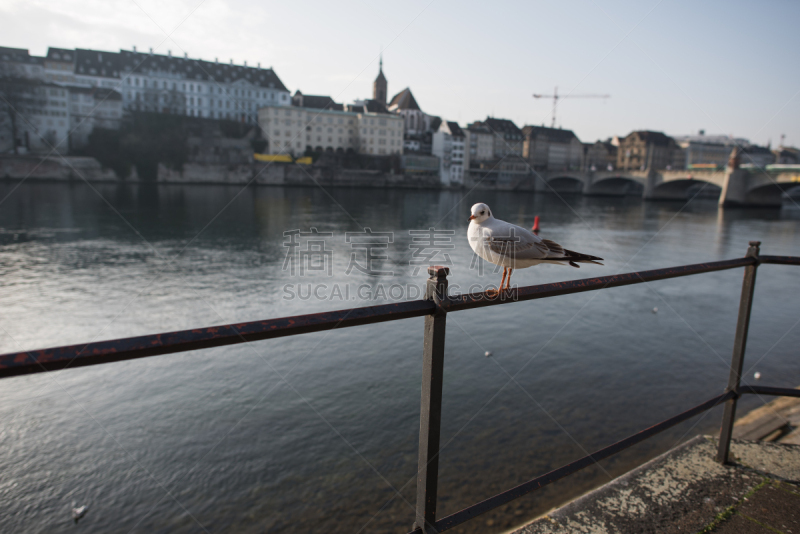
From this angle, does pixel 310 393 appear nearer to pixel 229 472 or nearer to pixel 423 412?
pixel 229 472

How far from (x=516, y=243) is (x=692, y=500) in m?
1.84

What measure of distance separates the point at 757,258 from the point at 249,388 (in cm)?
793

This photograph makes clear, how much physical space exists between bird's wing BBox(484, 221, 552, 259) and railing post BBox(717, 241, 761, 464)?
124 centimetres

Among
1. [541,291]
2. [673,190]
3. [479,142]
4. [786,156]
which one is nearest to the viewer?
[541,291]

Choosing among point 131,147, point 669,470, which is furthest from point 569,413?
point 131,147

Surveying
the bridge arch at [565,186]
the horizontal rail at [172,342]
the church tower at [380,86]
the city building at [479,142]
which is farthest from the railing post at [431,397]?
the church tower at [380,86]

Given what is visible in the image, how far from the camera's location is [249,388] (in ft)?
29.0

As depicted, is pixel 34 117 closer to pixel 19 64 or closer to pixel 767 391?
pixel 19 64

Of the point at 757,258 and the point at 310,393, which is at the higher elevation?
the point at 757,258

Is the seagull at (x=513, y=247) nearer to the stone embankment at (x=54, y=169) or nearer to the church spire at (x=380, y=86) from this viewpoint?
the stone embankment at (x=54, y=169)

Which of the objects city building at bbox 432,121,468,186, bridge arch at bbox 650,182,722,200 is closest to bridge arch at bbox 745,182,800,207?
bridge arch at bbox 650,182,722,200

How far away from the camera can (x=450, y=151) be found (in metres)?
105

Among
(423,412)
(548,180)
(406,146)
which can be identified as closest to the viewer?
(423,412)

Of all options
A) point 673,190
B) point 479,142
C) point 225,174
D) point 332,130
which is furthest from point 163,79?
point 673,190
